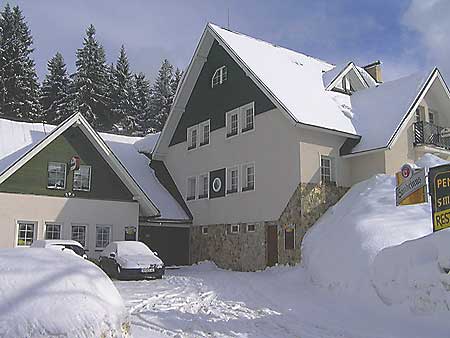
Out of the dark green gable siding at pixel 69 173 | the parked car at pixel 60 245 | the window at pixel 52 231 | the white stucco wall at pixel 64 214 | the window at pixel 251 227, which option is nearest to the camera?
the parked car at pixel 60 245

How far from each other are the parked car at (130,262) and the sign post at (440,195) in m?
10.9

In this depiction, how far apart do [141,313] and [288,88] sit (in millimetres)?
13828

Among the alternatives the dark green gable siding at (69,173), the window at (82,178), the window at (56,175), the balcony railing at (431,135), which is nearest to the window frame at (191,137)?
the dark green gable siding at (69,173)

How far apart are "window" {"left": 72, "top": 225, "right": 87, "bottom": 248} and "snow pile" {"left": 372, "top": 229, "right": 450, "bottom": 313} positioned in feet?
48.0

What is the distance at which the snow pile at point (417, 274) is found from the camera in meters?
9.60

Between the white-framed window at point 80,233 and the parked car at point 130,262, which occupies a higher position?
the white-framed window at point 80,233

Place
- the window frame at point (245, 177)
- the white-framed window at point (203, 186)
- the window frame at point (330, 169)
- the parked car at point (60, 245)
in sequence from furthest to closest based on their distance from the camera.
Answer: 1. the white-framed window at point (203, 186)
2. the window frame at point (245, 177)
3. the window frame at point (330, 169)
4. the parked car at point (60, 245)

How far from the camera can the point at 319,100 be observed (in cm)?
2238

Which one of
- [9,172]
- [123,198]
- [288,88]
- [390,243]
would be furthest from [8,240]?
[390,243]

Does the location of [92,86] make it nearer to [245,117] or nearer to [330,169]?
[245,117]

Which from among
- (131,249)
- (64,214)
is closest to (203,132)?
(64,214)

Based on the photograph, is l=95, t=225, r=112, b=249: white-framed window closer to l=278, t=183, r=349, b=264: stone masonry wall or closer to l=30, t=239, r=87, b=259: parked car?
l=30, t=239, r=87, b=259: parked car

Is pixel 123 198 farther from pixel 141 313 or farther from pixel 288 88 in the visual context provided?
pixel 141 313

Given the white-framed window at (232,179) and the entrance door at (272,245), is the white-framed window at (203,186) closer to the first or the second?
the white-framed window at (232,179)
